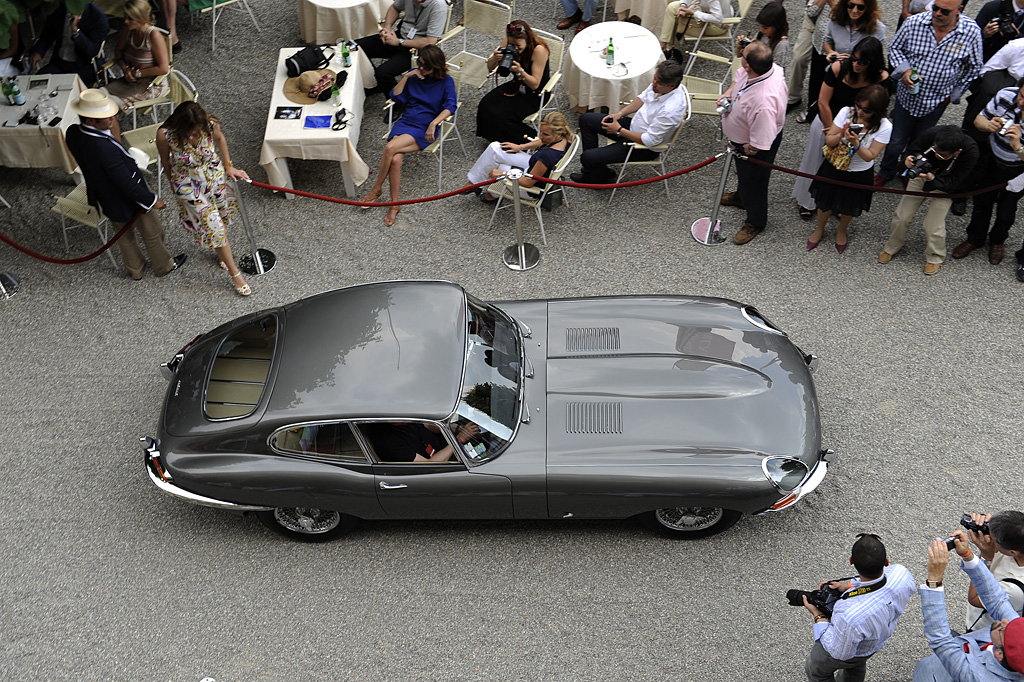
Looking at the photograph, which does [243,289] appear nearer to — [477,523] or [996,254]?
[477,523]

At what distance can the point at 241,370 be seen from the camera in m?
5.86

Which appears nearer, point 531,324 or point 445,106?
point 531,324

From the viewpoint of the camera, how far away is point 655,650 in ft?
18.2

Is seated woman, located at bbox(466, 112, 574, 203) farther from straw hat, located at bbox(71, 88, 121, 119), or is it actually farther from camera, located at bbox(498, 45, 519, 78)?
straw hat, located at bbox(71, 88, 121, 119)

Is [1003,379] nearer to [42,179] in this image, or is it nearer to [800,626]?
[800,626]

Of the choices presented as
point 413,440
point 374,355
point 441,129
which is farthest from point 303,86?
point 413,440

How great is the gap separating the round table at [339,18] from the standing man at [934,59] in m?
5.53

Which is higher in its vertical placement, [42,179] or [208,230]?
[208,230]

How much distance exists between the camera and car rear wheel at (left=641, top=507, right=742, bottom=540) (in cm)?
579

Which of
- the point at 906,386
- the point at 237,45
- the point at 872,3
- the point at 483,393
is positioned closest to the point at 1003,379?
the point at 906,386

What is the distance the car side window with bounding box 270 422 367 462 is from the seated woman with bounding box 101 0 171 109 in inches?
202

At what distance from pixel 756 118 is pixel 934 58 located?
5.70 feet

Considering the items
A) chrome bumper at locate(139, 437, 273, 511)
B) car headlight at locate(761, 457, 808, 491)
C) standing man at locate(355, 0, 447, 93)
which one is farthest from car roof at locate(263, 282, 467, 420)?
standing man at locate(355, 0, 447, 93)

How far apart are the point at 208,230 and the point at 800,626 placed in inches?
225
